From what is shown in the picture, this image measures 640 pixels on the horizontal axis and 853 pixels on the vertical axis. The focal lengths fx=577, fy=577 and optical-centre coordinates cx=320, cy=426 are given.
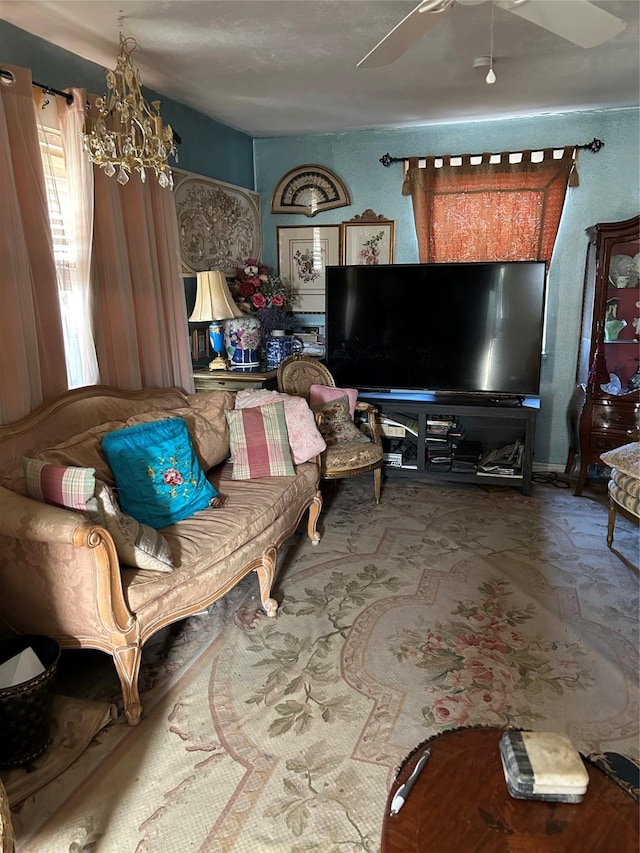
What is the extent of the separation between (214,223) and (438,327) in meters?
1.76

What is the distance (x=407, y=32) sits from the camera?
1890mm

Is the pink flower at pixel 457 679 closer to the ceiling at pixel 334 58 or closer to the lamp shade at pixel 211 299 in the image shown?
the lamp shade at pixel 211 299

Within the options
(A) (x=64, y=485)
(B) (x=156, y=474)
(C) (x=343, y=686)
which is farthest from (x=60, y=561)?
(C) (x=343, y=686)

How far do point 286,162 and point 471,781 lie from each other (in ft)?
14.7

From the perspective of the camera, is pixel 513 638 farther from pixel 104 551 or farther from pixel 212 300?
pixel 212 300

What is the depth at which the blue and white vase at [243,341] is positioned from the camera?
3.96 metres

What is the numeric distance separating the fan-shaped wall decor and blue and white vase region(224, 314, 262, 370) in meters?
1.20

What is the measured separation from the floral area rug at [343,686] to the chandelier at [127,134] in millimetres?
2003

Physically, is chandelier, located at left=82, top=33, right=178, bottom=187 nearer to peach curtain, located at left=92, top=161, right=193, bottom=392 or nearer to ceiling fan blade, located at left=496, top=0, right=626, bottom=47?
peach curtain, located at left=92, top=161, right=193, bottom=392

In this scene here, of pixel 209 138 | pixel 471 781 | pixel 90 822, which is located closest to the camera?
pixel 471 781

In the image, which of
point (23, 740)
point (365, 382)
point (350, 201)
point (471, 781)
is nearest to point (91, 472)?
point (23, 740)

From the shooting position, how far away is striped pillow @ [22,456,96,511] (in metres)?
1.98

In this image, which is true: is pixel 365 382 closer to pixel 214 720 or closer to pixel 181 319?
pixel 181 319

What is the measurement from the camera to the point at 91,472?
200cm
